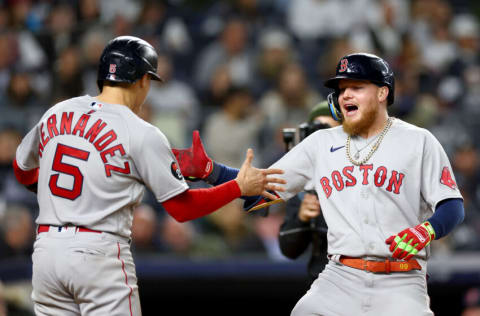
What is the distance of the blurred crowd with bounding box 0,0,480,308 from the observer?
7047mm

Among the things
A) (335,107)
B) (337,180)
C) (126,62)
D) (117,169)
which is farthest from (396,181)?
(126,62)

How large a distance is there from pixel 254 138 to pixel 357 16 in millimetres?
2429

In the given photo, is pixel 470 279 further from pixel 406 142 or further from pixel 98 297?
pixel 98 297

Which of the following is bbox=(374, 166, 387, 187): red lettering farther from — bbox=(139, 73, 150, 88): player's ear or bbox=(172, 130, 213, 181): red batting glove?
bbox=(139, 73, 150, 88): player's ear

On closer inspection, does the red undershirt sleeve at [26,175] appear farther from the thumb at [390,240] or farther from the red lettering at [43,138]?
the thumb at [390,240]

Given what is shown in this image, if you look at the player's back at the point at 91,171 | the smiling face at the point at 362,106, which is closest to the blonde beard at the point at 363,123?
the smiling face at the point at 362,106

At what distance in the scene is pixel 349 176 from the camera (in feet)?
11.6

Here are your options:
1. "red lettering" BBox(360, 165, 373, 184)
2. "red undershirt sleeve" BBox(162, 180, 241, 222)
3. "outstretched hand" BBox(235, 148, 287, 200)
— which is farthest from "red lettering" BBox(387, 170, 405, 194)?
"red undershirt sleeve" BBox(162, 180, 241, 222)

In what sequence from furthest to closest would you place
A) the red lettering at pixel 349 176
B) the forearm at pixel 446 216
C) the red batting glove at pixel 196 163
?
the red batting glove at pixel 196 163 → the red lettering at pixel 349 176 → the forearm at pixel 446 216

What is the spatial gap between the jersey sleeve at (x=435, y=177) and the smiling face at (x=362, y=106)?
10.7 inches

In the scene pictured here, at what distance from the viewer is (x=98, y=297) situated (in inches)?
130

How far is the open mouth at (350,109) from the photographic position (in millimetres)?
3592

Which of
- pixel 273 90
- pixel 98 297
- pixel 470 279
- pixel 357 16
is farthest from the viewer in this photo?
pixel 357 16

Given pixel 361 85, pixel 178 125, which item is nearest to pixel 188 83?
pixel 178 125
